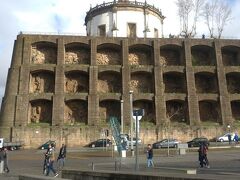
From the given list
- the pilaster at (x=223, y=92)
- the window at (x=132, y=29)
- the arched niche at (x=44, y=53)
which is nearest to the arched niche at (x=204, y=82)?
the pilaster at (x=223, y=92)

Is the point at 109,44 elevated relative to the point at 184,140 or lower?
elevated

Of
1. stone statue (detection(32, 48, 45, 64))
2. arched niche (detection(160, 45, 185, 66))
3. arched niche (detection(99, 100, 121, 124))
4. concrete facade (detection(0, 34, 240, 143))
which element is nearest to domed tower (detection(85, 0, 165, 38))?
arched niche (detection(160, 45, 185, 66))

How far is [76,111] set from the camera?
49781mm

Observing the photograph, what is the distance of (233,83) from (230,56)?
4.16 metres

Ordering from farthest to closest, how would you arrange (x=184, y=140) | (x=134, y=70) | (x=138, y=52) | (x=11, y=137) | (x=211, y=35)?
(x=211, y=35) < (x=138, y=52) < (x=134, y=70) < (x=184, y=140) < (x=11, y=137)

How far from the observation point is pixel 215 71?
51.5 meters

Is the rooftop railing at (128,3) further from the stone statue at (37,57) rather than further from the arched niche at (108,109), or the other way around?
the arched niche at (108,109)

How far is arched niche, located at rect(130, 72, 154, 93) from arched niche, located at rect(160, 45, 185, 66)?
320cm

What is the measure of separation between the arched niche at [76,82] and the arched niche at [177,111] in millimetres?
10987

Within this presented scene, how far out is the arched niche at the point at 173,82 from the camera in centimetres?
5259

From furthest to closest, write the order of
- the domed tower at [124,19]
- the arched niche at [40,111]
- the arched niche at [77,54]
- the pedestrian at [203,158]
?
the domed tower at [124,19]
the arched niche at [77,54]
the arched niche at [40,111]
the pedestrian at [203,158]

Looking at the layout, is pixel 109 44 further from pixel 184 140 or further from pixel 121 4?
pixel 184 140

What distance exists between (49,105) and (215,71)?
21.9m

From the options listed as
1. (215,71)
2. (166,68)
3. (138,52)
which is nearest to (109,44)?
(138,52)
